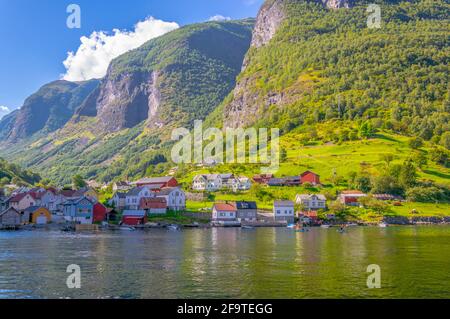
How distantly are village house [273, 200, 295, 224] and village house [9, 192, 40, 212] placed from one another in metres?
76.7

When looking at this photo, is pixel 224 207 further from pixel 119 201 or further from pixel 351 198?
pixel 351 198

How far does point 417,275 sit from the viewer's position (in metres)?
49.8

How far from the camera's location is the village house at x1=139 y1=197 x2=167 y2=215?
14075 cm

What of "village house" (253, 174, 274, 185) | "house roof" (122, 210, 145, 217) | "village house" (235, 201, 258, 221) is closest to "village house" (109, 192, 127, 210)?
"house roof" (122, 210, 145, 217)

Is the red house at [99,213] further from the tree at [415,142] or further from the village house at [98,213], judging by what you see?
the tree at [415,142]

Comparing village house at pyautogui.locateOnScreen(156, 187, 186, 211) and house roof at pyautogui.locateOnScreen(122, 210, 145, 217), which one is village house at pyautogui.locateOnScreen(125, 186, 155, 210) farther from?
house roof at pyautogui.locateOnScreen(122, 210, 145, 217)

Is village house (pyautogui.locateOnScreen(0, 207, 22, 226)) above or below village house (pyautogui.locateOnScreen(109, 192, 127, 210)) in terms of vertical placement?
below

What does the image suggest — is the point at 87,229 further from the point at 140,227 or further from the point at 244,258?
the point at 244,258

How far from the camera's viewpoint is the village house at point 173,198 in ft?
486

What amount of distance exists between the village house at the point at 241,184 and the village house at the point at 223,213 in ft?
113

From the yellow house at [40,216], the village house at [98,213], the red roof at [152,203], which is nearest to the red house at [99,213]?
the village house at [98,213]

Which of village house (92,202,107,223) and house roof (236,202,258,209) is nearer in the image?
village house (92,202,107,223)

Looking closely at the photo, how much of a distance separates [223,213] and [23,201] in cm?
6334

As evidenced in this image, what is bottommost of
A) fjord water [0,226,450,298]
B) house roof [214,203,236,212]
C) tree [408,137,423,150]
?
fjord water [0,226,450,298]
